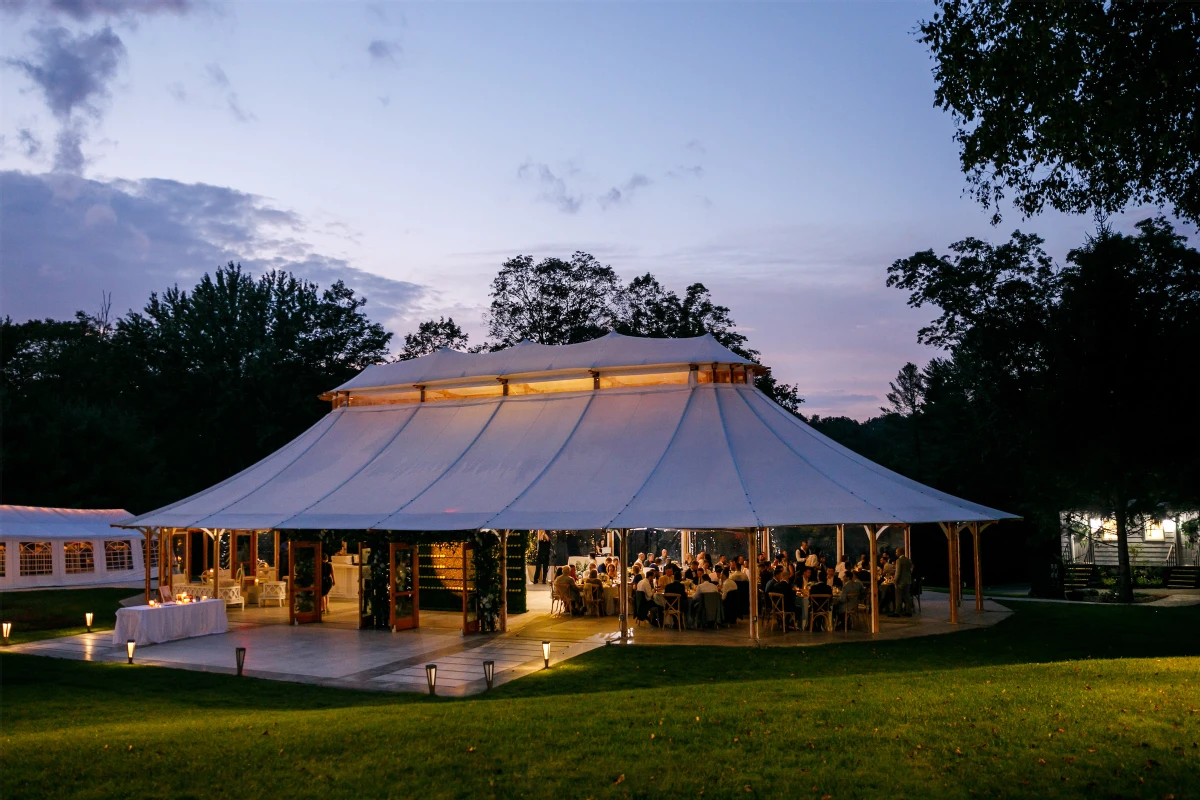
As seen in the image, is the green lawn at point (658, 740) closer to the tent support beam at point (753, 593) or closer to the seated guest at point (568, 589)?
the tent support beam at point (753, 593)

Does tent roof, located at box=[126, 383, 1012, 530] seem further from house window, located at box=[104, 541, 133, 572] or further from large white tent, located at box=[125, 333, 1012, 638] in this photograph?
house window, located at box=[104, 541, 133, 572]

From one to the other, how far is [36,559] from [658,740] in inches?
823

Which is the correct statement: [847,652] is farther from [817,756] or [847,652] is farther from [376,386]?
[376,386]

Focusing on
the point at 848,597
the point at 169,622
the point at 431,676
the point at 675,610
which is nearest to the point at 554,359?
the point at 675,610

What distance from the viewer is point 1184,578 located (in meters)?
20.3

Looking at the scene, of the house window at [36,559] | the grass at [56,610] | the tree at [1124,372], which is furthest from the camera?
the house window at [36,559]

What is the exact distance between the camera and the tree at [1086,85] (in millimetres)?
8578

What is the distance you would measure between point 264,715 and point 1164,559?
849 inches

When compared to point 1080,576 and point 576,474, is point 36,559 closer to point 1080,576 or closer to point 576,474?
point 576,474

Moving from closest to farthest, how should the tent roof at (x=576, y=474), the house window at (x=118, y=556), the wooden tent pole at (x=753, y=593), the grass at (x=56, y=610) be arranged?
the wooden tent pole at (x=753, y=593) → the tent roof at (x=576, y=474) → the grass at (x=56, y=610) → the house window at (x=118, y=556)

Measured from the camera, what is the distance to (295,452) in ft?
56.1

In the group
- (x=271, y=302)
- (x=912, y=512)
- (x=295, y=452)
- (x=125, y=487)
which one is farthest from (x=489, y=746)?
(x=271, y=302)

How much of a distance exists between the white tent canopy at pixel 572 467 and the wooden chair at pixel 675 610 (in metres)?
1.89

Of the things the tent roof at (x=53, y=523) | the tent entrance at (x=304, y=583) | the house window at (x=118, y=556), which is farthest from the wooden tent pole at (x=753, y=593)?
the house window at (x=118, y=556)
